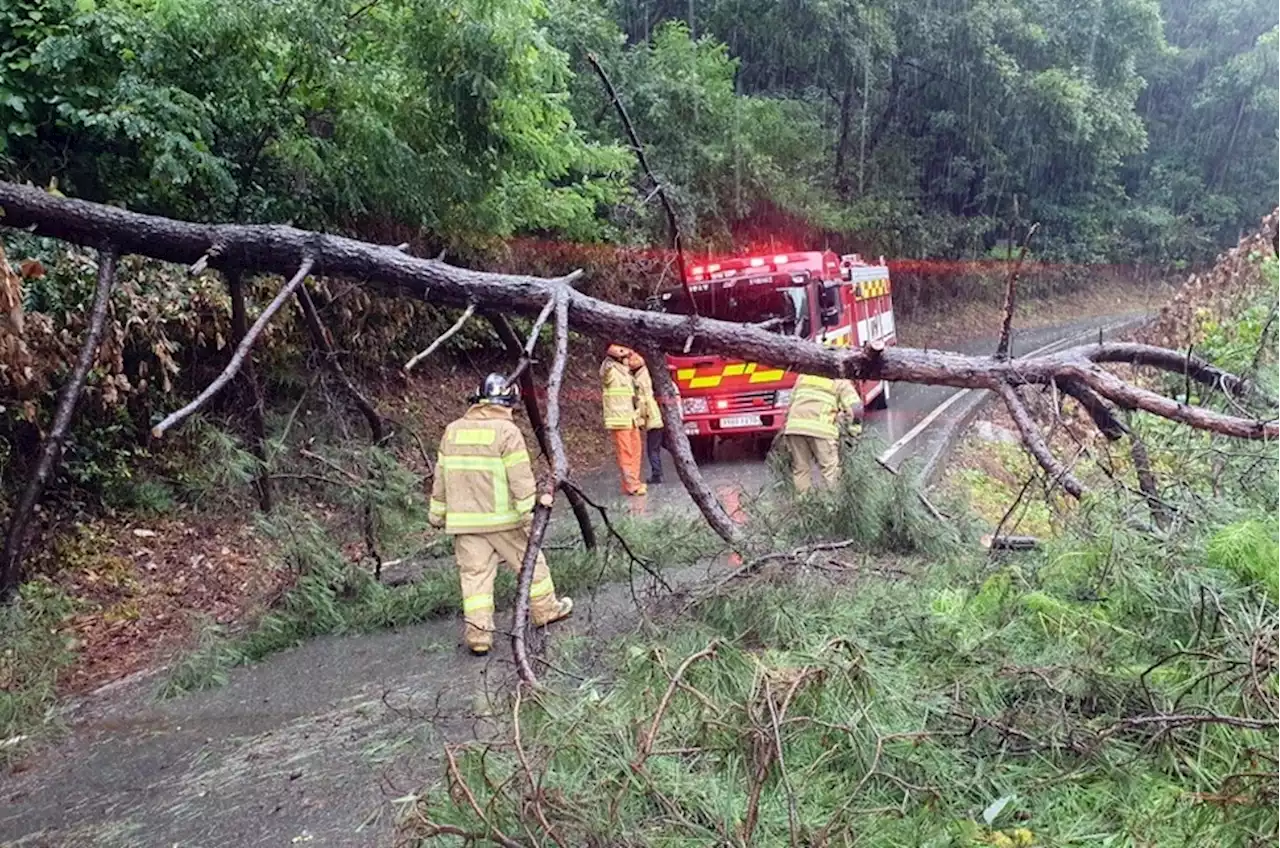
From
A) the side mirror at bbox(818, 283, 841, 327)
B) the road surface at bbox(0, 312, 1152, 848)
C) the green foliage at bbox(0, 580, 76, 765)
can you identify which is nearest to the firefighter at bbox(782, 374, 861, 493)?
the road surface at bbox(0, 312, 1152, 848)

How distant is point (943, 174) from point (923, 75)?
357 centimetres

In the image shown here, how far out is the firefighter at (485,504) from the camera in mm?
5496

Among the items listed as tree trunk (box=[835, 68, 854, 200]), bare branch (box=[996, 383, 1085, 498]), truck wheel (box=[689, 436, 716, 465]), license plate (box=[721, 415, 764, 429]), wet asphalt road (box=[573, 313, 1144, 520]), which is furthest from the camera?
tree trunk (box=[835, 68, 854, 200])

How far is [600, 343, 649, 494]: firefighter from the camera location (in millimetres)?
10156

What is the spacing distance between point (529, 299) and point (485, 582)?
1.64 meters

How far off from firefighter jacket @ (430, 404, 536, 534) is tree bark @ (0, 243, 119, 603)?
1.81 metres

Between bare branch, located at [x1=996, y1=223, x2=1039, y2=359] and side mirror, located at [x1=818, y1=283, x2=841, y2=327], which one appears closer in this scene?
bare branch, located at [x1=996, y1=223, x2=1039, y2=359]

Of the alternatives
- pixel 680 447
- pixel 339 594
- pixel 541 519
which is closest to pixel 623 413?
pixel 339 594

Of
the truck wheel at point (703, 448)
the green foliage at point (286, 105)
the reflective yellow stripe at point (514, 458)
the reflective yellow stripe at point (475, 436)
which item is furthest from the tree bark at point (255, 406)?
the truck wheel at point (703, 448)

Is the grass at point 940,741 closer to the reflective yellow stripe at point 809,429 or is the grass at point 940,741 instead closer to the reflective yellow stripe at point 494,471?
the reflective yellow stripe at point 494,471

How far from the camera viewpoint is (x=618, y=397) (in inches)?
401

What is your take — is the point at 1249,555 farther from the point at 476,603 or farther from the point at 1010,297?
the point at 476,603

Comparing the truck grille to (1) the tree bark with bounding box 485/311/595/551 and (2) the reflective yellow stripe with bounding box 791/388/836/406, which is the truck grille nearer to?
(2) the reflective yellow stripe with bounding box 791/388/836/406

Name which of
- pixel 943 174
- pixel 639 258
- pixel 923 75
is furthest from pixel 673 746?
pixel 943 174
